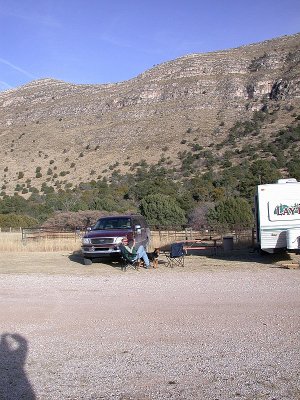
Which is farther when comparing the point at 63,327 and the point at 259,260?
the point at 259,260

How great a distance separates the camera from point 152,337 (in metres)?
7.27

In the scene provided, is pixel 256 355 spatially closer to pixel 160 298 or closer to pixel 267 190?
pixel 160 298

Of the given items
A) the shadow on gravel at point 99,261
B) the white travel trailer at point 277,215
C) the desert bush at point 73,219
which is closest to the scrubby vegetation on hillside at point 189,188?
the desert bush at point 73,219

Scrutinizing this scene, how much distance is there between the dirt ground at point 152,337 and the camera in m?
5.38

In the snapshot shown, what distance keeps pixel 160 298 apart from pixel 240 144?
47.9m

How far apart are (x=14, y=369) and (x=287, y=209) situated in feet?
37.6

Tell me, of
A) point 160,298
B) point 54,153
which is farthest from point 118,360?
point 54,153

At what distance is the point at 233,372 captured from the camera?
5715mm

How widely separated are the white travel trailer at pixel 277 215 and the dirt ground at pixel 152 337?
250cm

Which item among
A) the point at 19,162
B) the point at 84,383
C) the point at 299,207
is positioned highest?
the point at 19,162

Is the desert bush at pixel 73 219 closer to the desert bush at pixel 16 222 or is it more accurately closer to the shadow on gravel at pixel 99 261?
the desert bush at pixel 16 222

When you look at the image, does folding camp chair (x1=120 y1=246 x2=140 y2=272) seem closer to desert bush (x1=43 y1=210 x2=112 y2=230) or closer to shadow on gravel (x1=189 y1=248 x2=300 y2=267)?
shadow on gravel (x1=189 y1=248 x2=300 y2=267)

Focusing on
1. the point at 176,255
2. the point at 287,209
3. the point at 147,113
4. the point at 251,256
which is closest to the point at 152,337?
the point at 176,255

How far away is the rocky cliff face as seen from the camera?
6234 cm
